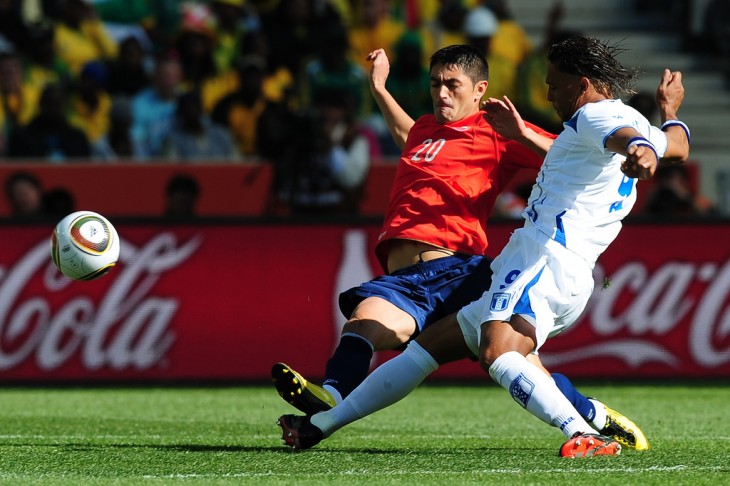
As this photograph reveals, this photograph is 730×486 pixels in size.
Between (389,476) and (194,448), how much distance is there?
1478 mm

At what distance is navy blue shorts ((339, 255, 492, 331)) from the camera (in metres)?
6.62

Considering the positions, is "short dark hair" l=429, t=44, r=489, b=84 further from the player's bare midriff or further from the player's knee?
the player's knee

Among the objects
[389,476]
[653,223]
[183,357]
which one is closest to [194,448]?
[389,476]

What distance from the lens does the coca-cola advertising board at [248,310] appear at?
11078mm

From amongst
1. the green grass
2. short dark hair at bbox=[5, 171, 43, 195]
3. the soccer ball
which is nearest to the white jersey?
the green grass

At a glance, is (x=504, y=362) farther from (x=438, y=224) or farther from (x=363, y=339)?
(x=438, y=224)

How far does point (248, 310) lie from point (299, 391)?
4998 millimetres

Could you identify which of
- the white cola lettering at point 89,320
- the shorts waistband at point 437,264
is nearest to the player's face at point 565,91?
the shorts waistband at point 437,264

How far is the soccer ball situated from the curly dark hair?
2643 millimetres

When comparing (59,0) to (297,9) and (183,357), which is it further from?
(183,357)

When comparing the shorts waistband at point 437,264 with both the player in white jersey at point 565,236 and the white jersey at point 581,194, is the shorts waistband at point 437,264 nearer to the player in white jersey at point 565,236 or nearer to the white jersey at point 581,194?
the player in white jersey at point 565,236

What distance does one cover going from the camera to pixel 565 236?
19.5ft

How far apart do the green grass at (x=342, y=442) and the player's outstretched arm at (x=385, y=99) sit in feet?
5.51

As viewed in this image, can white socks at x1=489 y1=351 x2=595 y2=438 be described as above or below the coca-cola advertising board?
above
